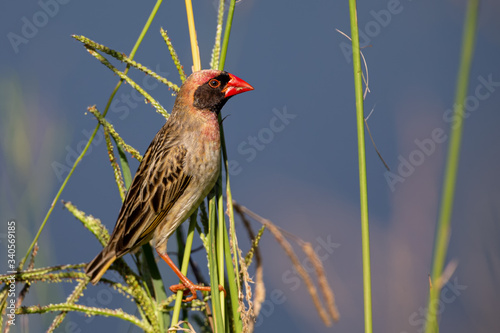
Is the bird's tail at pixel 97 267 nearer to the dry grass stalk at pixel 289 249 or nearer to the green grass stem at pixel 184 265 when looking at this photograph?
the green grass stem at pixel 184 265

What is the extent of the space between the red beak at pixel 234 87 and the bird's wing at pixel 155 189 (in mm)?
344

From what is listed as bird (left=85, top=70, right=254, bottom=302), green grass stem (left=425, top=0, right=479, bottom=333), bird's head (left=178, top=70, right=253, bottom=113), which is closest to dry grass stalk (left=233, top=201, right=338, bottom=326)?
bird (left=85, top=70, right=254, bottom=302)

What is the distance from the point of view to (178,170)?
2.30m

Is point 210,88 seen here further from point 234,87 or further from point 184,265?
point 184,265

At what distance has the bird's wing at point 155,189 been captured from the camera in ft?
7.41

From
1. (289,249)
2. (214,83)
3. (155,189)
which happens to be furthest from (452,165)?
(155,189)

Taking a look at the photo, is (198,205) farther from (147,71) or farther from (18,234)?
(18,234)

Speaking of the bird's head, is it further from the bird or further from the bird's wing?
the bird's wing

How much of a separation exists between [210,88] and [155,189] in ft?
1.79

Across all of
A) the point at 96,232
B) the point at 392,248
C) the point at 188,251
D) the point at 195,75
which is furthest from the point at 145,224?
the point at 392,248

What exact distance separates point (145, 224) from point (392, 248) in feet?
3.88

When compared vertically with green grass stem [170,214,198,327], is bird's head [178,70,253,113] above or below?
above

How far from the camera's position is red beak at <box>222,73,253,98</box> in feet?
7.68

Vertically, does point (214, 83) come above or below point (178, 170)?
above
